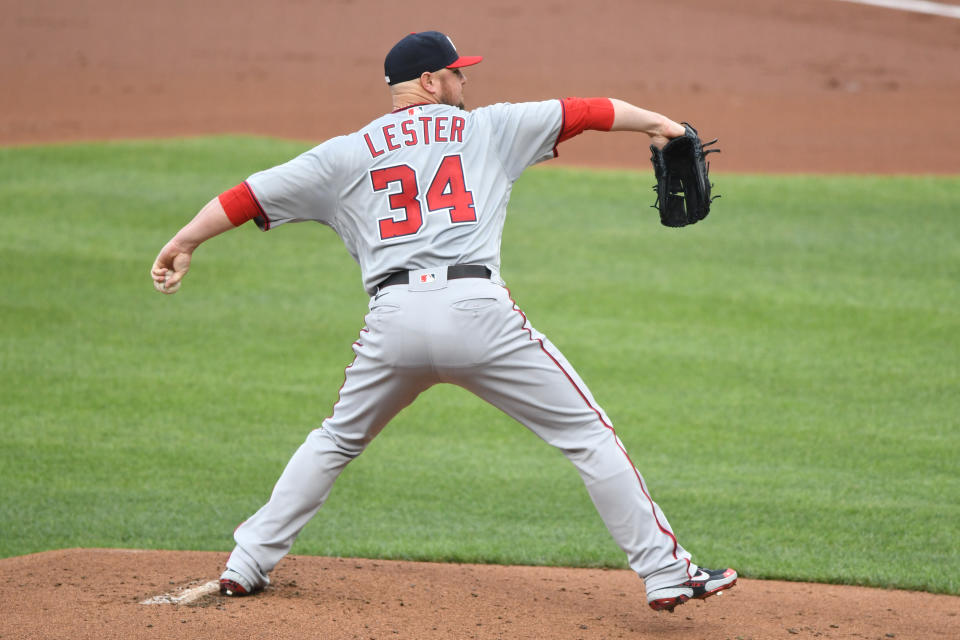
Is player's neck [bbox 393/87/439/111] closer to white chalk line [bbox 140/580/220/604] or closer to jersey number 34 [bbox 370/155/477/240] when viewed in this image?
jersey number 34 [bbox 370/155/477/240]

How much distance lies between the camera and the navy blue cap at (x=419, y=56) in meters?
3.95

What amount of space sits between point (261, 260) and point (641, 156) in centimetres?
602

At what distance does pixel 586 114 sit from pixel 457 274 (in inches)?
27.6

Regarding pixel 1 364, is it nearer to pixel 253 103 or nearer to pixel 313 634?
pixel 313 634

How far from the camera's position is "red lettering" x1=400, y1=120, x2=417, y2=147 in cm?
388

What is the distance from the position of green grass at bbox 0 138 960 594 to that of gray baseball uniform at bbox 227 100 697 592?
1301mm

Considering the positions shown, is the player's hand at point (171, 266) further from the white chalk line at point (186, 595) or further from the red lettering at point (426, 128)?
the white chalk line at point (186, 595)

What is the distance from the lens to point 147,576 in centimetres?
439

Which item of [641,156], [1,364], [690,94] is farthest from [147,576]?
[690,94]

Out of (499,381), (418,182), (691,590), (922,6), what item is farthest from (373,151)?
(922,6)

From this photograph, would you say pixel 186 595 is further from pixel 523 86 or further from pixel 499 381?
pixel 523 86

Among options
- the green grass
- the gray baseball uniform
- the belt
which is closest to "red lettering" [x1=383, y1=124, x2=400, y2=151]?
the gray baseball uniform

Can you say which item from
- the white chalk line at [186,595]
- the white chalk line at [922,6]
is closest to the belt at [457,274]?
the white chalk line at [186,595]

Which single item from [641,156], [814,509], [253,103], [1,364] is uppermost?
[253,103]
